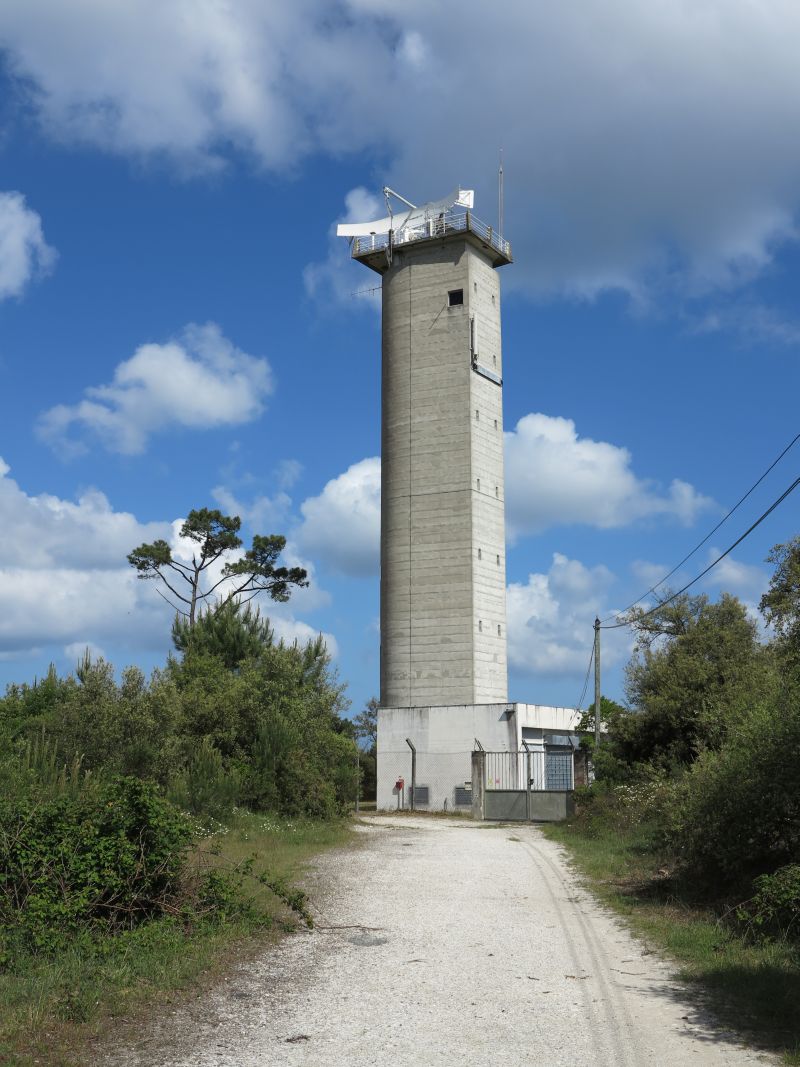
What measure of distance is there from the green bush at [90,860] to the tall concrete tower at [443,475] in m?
30.4

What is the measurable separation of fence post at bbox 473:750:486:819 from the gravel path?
67.4ft

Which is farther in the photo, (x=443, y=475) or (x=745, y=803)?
(x=443, y=475)

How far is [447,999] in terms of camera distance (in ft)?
26.9

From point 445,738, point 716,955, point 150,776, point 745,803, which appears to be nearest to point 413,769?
point 445,738

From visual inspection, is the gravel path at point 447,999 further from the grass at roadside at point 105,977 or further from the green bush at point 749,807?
the green bush at point 749,807

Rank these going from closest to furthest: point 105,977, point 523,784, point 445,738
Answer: point 105,977
point 523,784
point 445,738

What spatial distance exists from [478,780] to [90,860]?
26.5 m

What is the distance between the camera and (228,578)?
51.4m

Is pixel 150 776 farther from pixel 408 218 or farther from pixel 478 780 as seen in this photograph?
pixel 408 218

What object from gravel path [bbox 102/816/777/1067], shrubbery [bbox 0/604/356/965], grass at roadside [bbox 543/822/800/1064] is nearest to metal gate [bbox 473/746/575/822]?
shrubbery [bbox 0/604/356/965]

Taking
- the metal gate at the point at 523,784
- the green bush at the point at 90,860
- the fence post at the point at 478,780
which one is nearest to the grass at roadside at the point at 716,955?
the green bush at the point at 90,860

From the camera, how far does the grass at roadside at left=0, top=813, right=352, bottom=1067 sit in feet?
22.6

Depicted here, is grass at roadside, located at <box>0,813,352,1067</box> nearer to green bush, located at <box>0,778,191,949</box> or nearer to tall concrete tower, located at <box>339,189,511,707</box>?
green bush, located at <box>0,778,191,949</box>

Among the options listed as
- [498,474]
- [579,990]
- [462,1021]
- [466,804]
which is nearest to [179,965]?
[462,1021]
